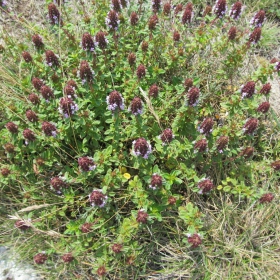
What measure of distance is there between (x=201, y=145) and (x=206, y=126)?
0.62ft

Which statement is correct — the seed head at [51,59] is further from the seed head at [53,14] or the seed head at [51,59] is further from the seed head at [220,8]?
the seed head at [220,8]

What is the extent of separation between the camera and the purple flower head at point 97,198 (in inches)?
100

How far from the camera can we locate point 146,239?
3223 mm

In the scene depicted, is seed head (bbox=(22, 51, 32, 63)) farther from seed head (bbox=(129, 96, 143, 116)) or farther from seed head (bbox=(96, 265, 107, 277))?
seed head (bbox=(96, 265, 107, 277))

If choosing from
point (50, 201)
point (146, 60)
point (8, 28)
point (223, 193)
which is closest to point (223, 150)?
point (223, 193)

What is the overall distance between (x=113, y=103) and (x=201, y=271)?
2.00 meters

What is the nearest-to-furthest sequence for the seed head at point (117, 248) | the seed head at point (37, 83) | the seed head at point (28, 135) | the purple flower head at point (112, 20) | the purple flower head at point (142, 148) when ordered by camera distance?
the purple flower head at point (142, 148), the seed head at point (117, 248), the seed head at point (28, 135), the seed head at point (37, 83), the purple flower head at point (112, 20)

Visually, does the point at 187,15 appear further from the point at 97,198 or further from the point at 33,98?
the point at 97,198

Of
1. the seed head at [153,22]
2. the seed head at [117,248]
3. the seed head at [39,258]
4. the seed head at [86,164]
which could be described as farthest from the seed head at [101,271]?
the seed head at [153,22]

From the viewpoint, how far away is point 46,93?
2775mm

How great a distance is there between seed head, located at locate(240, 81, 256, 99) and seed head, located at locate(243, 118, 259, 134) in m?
0.24

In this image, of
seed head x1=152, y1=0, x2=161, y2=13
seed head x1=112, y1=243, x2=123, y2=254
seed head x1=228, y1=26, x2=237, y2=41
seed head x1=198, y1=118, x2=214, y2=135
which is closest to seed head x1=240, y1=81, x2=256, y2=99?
seed head x1=198, y1=118, x2=214, y2=135

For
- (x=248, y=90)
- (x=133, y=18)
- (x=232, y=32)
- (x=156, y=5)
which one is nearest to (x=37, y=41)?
(x=133, y=18)

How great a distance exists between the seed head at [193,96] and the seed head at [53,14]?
5.38 feet
